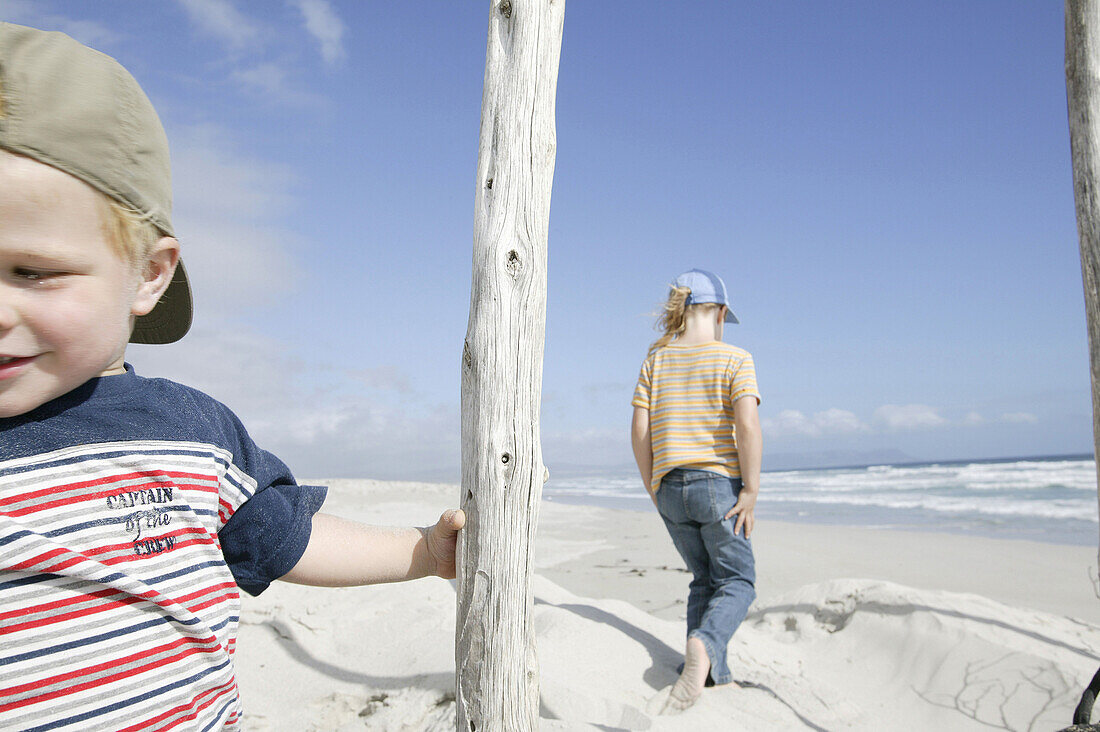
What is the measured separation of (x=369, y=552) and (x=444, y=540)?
0.24 m

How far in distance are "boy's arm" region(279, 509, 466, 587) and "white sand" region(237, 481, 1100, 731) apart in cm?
143

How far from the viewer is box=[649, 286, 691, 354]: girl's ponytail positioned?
4.32 metres

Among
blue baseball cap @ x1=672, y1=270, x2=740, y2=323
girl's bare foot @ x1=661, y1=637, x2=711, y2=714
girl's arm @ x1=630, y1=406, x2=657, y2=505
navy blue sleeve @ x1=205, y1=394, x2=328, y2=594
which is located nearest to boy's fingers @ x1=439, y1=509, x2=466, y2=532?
navy blue sleeve @ x1=205, y1=394, x2=328, y2=594

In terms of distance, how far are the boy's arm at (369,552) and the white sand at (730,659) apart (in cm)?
143

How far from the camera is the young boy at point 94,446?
1.05m

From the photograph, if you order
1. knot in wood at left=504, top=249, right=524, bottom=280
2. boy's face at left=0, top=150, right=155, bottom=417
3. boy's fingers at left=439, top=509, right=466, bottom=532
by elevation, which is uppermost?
knot in wood at left=504, top=249, right=524, bottom=280

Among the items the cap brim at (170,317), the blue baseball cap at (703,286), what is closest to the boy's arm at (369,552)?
the cap brim at (170,317)

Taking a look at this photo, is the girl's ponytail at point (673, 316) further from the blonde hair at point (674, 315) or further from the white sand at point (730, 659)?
the white sand at point (730, 659)

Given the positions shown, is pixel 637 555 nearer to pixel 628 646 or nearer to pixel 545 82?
pixel 628 646

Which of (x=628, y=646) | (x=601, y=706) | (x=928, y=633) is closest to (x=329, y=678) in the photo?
(x=601, y=706)

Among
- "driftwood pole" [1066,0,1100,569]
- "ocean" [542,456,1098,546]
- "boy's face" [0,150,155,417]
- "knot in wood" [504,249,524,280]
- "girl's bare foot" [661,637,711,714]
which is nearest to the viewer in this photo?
"boy's face" [0,150,155,417]

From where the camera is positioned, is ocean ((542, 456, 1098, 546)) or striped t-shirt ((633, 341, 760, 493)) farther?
ocean ((542, 456, 1098, 546))

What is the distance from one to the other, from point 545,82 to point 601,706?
264cm

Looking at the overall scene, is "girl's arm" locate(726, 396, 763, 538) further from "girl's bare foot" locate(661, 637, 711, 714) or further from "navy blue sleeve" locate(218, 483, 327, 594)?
"navy blue sleeve" locate(218, 483, 327, 594)
